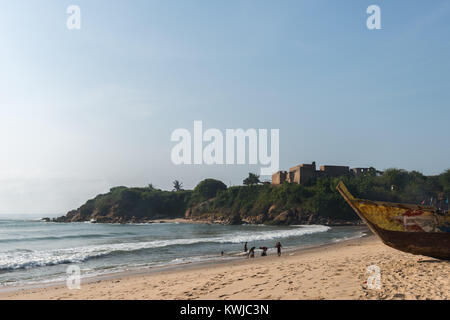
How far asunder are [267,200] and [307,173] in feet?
41.2

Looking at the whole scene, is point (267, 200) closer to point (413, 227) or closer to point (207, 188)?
point (207, 188)

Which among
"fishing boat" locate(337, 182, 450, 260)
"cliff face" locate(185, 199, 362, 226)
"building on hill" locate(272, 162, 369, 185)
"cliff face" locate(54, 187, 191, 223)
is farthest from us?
"cliff face" locate(54, 187, 191, 223)

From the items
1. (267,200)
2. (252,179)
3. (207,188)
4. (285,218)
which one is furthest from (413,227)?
(252,179)

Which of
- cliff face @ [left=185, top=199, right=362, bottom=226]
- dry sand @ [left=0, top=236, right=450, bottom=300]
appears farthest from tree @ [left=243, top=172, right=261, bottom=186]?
dry sand @ [left=0, top=236, right=450, bottom=300]

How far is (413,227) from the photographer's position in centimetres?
1044

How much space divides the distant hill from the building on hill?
8.22ft

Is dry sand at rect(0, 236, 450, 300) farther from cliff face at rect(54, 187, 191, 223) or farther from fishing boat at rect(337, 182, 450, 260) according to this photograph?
cliff face at rect(54, 187, 191, 223)

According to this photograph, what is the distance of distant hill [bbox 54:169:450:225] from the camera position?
63.8 meters

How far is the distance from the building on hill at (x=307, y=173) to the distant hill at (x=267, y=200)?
2505mm

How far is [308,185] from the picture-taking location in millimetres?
75688
